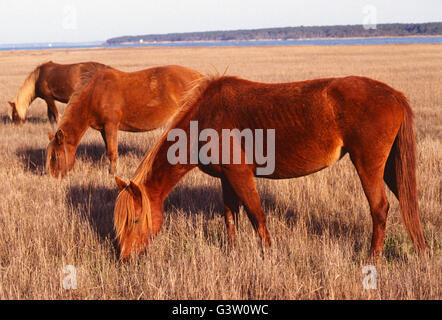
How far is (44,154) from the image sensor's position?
8.61m

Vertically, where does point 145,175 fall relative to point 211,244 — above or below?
above

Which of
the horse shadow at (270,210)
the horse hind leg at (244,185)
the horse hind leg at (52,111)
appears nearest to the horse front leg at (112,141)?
the horse shadow at (270,210)

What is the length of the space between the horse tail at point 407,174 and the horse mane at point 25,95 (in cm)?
1127

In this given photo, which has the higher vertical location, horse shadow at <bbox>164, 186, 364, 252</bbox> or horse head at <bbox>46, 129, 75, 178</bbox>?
horse head at <bbox>46, 129, 75, 178</bbox>

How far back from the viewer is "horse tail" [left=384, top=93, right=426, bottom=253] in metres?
3.82

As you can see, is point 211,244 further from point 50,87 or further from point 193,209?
point 50,87

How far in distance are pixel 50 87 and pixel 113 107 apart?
596 cm

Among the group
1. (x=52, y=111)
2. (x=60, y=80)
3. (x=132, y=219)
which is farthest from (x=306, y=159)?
(x=60, y=80)

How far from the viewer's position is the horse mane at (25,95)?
11969 millimetres

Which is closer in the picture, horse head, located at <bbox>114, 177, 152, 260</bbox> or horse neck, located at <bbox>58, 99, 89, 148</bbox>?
horse head, located at <bbox>114, 177, 152, 260</bbox>

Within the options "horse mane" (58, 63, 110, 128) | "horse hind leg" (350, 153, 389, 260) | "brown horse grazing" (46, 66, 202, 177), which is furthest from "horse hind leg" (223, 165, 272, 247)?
"horse mane" (58, 63, 110, 128)

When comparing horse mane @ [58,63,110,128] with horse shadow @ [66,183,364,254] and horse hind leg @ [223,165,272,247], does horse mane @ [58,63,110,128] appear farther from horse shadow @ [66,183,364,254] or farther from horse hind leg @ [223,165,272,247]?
horse hind leg @ [223,165,272,247]

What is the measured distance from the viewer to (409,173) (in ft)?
12.8
